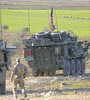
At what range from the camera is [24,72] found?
22.3 meters

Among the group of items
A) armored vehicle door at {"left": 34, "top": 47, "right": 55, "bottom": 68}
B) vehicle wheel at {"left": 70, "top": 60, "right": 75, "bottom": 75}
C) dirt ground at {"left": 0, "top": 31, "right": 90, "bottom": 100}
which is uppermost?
armored vehicle door at {"left": 34, "top": 47, "right": 55, "bottom": 68}

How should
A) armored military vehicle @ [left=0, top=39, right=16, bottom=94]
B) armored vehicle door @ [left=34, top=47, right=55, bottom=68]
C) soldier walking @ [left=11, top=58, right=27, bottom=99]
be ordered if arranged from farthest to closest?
armored vehicle door @ [left=34, top=47, right=55, bottom=68] → armored military vehicle @ [left=0, top=39, right=16, bottom=94] → soldier walking @ [left=11, top=58, right=27, bottom=99]

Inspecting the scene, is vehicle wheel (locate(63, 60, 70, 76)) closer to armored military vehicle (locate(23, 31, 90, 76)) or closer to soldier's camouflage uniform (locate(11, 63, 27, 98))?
armored military vehicle (locate(23, 31, 90, 76))

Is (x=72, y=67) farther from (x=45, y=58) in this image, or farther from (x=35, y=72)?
(x=35, y=72)

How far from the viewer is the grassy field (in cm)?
5525

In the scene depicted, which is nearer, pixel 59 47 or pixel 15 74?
pixel 15 74

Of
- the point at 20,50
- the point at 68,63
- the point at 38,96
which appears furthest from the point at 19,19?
the point at 38,96

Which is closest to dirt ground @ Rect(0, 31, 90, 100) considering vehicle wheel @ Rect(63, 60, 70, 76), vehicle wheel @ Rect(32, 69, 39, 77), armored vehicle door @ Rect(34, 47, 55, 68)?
vehicle wheel @ Rect(63, 60, 70, 76)

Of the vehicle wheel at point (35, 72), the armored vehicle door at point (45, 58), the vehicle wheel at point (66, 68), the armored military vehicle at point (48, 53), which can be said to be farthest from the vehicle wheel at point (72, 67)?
the vehicle wheel at point (35, 72)

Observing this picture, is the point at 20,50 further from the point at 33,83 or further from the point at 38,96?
the point at 38,96

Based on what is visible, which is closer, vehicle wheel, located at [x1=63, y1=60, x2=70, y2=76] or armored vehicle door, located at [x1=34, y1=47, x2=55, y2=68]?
armored vehicle door, located at [x1=34, y1=47, x2=55, y2=68]

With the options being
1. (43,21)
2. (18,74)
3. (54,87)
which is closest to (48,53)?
(54,87)

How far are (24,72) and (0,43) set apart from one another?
493 cm

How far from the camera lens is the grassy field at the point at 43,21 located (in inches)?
2175
